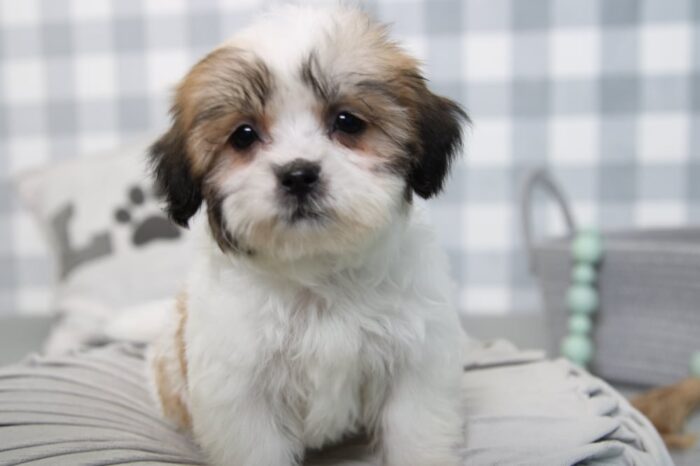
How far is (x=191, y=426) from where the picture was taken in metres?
1.58

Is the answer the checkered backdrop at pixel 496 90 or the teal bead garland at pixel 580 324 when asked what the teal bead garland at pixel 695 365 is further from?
the checkered backdrop at pixel 496 90

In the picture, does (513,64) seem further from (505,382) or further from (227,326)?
(227,326)

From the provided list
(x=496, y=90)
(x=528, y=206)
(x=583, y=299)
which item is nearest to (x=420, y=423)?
(x=583, y=299)

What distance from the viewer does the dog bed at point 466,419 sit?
4.59 ft

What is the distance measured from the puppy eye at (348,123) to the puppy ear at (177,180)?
0.85 ft

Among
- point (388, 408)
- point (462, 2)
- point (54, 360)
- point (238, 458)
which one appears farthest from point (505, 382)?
point (462, 2)

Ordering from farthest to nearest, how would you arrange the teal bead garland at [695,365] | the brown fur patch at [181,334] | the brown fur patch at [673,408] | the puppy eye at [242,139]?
1. the teal bead garland at [695,365]
2. the brown fur patch at [673,408]
3. the brown fur patch at [181,334]
4. the puppy eye at [242,139]

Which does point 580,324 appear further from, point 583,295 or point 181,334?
point 181,334

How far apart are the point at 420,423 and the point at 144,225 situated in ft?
4.76

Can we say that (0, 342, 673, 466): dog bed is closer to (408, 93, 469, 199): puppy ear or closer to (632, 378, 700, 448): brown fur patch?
(632, 378, 700, 448): brown fur patch

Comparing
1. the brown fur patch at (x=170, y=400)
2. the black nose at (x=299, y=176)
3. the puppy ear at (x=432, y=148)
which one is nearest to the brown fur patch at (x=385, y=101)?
the puppy ear at (x=432, y=148)

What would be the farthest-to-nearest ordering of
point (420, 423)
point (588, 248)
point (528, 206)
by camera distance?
point (528, 206) → point (588, 248) → point (420, 423)

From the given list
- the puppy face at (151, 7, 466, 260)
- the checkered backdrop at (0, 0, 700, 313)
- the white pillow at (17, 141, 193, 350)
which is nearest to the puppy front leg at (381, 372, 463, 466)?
the puppy face at (151, 7, 466, 260)

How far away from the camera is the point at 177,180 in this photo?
1.35 metres
